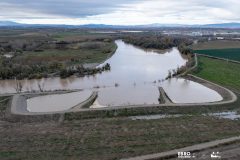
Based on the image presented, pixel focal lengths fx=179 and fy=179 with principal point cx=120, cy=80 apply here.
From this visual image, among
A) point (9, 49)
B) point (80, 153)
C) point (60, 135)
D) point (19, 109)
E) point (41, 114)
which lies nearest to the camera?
point (80, 153)

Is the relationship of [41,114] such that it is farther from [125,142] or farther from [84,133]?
[125,142]

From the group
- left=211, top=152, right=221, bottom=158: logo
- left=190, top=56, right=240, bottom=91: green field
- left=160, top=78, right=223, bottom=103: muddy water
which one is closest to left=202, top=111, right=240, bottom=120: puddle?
left=160, top=78, right=223, bottom=103: muddy water

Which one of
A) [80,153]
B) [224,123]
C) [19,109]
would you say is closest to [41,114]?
[19,109]

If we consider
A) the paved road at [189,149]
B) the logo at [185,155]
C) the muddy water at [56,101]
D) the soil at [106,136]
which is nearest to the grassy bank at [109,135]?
the soil at [106,136]

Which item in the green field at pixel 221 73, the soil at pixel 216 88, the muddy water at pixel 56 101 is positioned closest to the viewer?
the muddy water at pixel 56 101

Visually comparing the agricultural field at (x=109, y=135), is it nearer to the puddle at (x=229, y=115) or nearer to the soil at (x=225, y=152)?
the puddle at (x=229, y=115)

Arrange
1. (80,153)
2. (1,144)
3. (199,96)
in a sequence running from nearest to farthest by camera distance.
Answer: (80,153) < (1,144) < (199,96)
